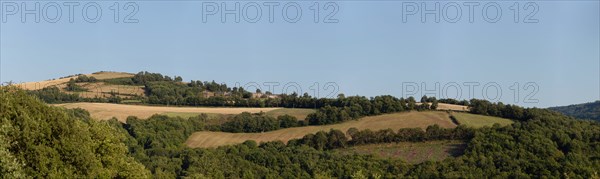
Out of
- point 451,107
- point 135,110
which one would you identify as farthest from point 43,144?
point 135,110

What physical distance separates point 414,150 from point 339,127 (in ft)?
75.0

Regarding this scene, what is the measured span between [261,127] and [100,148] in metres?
107

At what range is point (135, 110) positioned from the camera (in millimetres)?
163375

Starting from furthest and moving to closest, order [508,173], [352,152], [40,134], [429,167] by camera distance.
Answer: [352,152]
[429,167]
[508,173]
[40,134]

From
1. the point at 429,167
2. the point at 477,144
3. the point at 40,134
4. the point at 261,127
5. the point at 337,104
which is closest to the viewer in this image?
the point at 40,134

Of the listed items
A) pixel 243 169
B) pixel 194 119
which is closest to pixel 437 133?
pixel 243 169

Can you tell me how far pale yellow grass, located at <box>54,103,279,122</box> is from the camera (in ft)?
513

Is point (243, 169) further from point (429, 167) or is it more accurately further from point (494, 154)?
point (494, 154)

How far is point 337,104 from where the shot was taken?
541 ft

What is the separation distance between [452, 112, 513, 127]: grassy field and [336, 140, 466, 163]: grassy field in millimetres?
10865

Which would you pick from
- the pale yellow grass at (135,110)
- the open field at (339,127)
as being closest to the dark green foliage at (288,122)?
the open field at (339,127)

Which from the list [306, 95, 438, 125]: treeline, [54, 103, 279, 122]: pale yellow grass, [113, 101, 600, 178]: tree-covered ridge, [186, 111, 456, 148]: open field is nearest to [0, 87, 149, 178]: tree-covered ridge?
[113, 101, 600, 178]: tree-covered ridge

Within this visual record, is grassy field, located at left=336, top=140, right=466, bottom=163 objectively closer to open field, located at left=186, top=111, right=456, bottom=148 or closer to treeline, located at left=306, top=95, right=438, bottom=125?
Answer: open field, located at left=186, top=111, right=456, bottom=148

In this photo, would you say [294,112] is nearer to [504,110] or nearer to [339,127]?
[339,127]
